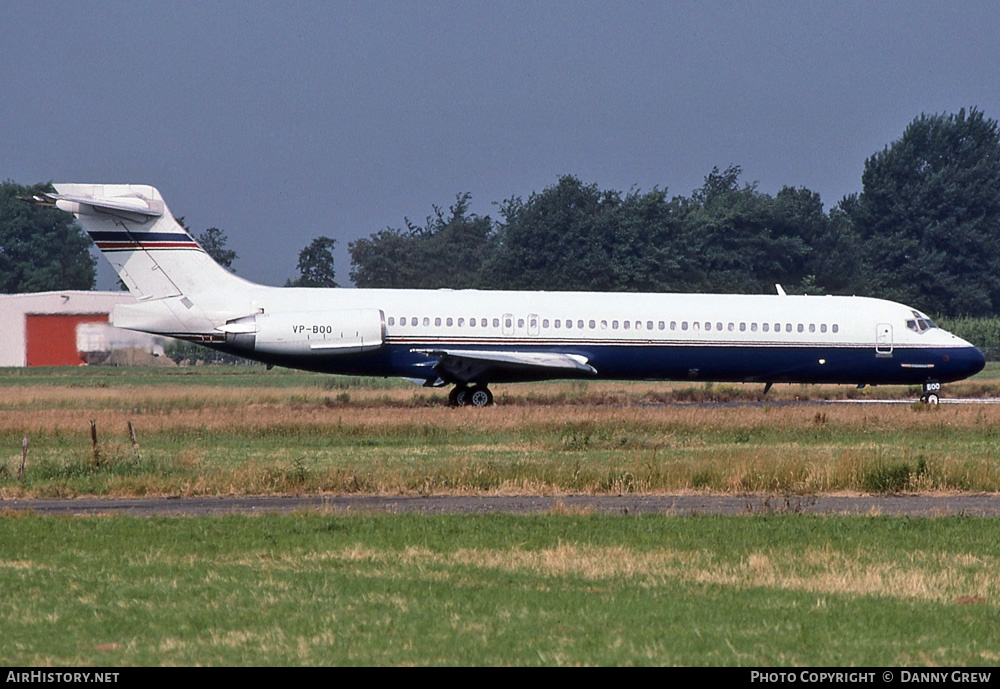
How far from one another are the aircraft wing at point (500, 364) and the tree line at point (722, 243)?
39937 millimetres

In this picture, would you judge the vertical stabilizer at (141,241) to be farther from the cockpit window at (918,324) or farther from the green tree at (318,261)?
the green tree at (318,261)

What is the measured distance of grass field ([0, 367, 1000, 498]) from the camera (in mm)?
18844

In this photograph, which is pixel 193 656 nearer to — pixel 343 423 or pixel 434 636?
pixel 434 636

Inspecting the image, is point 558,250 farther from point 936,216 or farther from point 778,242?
point 936,216

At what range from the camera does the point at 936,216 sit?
98.9m

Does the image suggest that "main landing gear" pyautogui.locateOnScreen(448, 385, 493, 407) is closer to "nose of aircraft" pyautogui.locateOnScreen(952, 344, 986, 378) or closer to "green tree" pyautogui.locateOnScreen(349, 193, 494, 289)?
"nose of aircraft" pyautogui.locateOnScreen(952, 344, 986, 378)

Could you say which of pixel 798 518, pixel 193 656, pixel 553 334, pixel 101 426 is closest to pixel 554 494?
pixel 798 518

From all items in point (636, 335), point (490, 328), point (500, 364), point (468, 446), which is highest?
point (490, 328)

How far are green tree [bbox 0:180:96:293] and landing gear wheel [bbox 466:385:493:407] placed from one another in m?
76.2

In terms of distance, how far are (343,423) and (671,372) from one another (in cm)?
1105

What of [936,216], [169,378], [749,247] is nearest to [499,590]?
[169,378]

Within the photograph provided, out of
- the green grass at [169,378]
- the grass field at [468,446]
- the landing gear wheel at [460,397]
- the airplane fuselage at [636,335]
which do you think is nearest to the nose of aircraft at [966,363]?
the airplane fuselage at [636,335]

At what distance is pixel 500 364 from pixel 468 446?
373 inches

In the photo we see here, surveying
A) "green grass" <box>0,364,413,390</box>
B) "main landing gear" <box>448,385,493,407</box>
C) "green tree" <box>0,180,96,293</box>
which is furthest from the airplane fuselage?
"green tree" <box>0,180,96,293</box>
